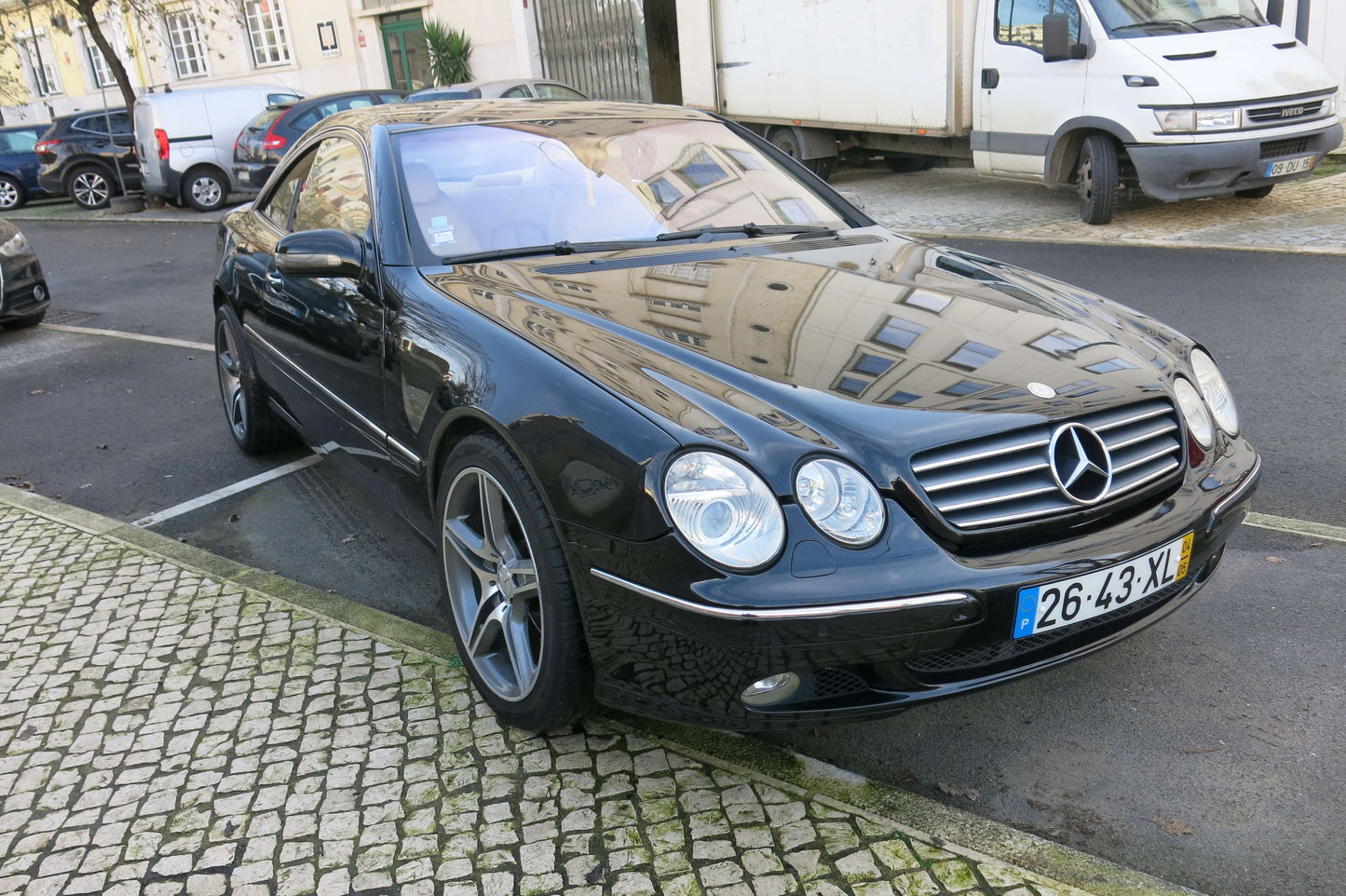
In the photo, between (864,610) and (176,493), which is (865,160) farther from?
(864,610)

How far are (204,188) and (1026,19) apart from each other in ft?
42.6

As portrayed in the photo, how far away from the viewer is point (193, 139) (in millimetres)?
17469

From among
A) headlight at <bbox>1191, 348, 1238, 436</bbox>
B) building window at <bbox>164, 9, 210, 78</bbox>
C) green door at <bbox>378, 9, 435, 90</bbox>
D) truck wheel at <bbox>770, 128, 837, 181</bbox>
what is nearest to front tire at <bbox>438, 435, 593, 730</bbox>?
headlight at <bbox>1191, 348, 1238, 436</bbox>

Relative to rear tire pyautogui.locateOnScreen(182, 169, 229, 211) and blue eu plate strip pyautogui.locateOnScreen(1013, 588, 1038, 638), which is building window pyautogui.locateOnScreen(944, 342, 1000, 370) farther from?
rear tire pyautogui.locateOnScreen(182, 169, 229, 211)

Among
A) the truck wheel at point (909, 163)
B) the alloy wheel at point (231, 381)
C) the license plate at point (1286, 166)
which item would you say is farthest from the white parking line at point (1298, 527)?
the truck wheel at point (909, 163)

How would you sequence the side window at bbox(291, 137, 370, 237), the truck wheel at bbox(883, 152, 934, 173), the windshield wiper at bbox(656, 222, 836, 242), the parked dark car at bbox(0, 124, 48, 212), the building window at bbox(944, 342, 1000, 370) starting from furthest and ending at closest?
the parked dark car at bbox(0, 124, 48, 212), the truck wheel at bbox(883, 152, 934, 173), the side window at bbox(291, 137, 370, 237), the windshield wiper at bbox(656, 222, 836, 242), the building window at bbox(944, 342, 1000, 370)

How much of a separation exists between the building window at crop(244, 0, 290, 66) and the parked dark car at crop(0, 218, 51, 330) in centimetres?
1954

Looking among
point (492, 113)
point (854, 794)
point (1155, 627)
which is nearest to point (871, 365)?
point (854, 794)

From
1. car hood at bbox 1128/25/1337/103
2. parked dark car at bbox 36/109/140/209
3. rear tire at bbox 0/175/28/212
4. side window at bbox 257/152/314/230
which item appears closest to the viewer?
side window at bbox 257/152/314/230

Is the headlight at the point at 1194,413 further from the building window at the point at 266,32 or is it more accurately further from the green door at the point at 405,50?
the building window at the point at 266,32

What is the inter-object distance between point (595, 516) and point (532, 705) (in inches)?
23.9

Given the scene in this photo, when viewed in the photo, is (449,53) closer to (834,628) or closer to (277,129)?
(277,129)

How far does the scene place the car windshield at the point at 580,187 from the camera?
11.7 ft

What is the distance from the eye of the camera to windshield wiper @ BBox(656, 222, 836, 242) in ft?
11.9
